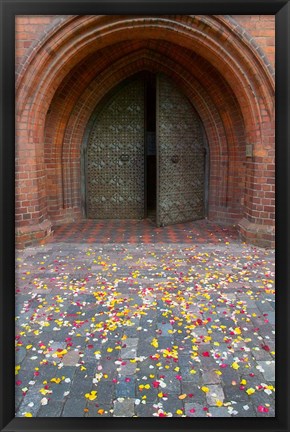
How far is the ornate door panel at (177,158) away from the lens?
28.5 feet

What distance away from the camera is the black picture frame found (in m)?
1.63

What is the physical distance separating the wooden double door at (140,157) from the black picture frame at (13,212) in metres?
6.88

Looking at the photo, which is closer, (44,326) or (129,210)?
(44,326)

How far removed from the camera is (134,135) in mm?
9328

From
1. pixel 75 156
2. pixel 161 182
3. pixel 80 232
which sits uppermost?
pixel 75 156

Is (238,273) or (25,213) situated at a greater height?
(25,213)

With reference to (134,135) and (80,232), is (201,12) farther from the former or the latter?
(134,135)

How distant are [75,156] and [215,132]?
9.53 feet

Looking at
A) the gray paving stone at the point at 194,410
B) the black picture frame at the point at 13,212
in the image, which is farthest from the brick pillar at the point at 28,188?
the black picture frame at the point at 13,212

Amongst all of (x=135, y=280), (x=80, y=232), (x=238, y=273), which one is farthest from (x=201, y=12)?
(x=80, y=232)

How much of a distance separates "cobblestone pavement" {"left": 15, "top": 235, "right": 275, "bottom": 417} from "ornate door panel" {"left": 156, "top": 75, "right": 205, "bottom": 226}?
270 cm

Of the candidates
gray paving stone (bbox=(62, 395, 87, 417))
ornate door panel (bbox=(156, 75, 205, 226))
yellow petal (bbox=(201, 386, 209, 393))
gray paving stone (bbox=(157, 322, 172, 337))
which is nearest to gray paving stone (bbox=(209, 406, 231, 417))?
yellow petal (bbox=(201, 386, 209, 393))

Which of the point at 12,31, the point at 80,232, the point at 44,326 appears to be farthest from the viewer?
the point at 80,232

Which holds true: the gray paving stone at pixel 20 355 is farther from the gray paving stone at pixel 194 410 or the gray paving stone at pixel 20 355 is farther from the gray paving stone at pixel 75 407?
the gray paving stone at pixel 194 410
